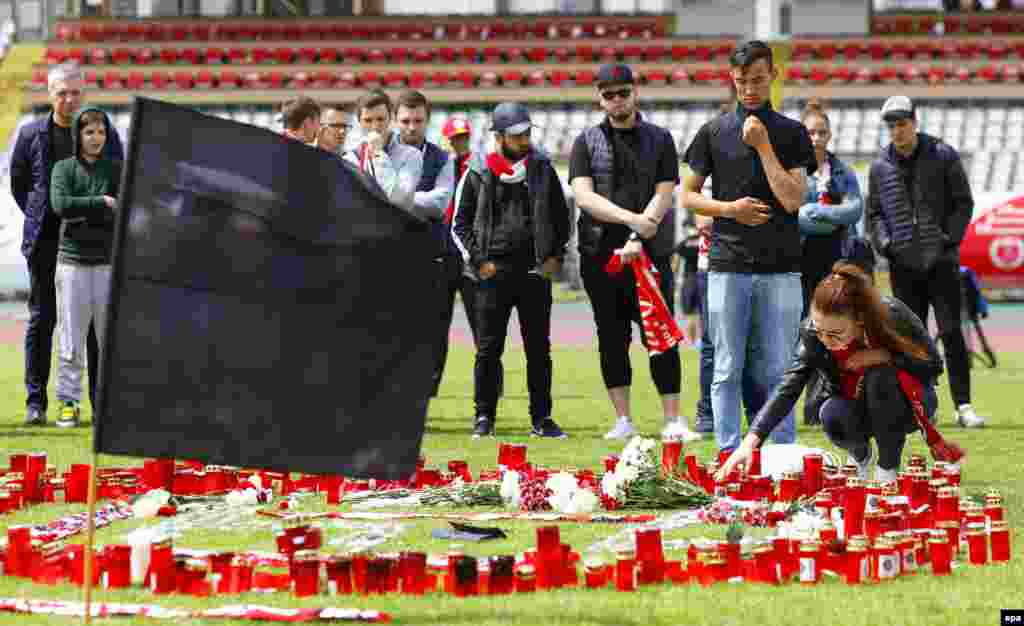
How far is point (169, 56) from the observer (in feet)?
175

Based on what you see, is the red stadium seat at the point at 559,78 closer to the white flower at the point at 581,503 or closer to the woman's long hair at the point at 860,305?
the woman's long hair at the point at 860,305

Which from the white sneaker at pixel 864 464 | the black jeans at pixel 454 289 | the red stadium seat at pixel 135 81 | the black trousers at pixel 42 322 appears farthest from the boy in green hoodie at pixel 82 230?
the red stadium seat at pixel 135 81

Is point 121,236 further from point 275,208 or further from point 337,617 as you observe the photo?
point 337,617

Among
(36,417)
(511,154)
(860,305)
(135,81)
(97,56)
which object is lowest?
(36,417)

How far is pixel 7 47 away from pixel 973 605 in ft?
177

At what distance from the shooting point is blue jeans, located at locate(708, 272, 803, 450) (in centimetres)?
976

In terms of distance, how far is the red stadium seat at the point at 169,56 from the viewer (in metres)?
53.2

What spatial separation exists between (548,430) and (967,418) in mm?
2789

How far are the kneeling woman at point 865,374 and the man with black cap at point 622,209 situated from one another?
3.34m

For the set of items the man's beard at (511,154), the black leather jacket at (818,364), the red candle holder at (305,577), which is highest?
the man's beard at (511,154)

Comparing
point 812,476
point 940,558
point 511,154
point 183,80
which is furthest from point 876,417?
point 183,80

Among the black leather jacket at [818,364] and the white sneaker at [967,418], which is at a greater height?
the black leather jacket at [818,364]

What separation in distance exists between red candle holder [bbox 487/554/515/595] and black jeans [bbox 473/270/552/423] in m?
6.06

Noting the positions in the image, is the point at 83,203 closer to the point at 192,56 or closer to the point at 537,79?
the point at 537,79
